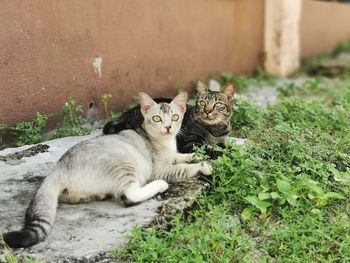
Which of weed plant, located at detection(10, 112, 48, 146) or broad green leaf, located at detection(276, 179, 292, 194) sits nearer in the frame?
broad green leaf, located at detection(276, 179, 292, 194)

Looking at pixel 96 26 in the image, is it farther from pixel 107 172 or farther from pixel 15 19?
pixel 107 172

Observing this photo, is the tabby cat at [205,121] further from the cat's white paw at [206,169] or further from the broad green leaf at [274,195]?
the broad green leaf at [274,195]

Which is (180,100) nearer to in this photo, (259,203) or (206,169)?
(206,169)

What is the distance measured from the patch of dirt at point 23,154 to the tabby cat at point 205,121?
0.63 m

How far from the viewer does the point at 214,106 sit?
196 inches

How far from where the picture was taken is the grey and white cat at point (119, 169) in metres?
3.40

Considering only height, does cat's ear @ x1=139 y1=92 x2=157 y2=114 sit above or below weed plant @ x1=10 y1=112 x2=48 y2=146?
→ above

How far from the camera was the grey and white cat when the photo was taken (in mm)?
3398

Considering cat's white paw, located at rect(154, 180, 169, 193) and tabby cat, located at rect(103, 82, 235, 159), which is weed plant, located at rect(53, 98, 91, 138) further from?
cat's white paw, located at rect(154, 180, 169, 193)

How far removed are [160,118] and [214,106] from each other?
3.03ft

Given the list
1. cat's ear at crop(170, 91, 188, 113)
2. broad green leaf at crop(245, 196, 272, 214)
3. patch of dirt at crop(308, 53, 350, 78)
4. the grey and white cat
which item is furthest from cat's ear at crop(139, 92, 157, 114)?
patch of dirt at crop(308, 53, 350, 78)

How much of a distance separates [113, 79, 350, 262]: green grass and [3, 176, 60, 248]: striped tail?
0.55m

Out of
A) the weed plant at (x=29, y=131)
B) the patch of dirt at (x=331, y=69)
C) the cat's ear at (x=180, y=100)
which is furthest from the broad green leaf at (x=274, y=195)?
the patch of dirt at (x=331, y=69)

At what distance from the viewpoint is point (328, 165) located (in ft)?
14.1
